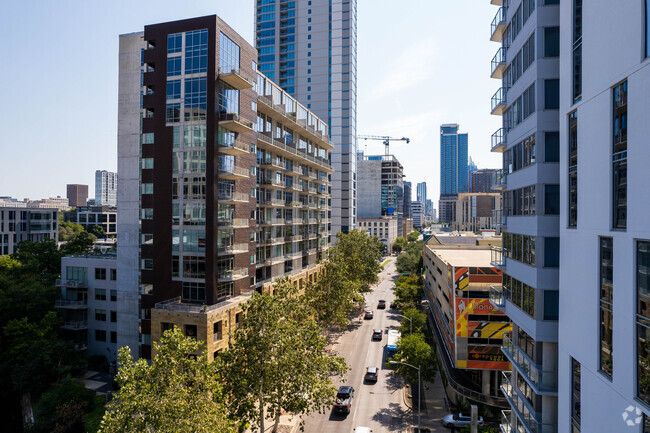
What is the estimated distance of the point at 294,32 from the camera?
411ft

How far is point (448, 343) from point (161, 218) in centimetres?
4103

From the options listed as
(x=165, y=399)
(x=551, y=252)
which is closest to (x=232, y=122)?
(x=165, y=399)

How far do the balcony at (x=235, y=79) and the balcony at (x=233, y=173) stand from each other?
1030 cm

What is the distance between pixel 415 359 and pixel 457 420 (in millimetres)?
7276

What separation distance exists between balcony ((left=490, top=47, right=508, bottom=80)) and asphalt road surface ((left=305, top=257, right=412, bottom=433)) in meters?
33.8

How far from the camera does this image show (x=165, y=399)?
19891 mm

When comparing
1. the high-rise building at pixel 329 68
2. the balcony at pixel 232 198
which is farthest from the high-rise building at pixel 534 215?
the high-rise building at pixel 329 68

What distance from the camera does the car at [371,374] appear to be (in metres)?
48.7

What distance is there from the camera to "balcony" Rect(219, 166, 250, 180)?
44281 mm

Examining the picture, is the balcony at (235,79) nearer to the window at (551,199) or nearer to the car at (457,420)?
the window at (551,199)

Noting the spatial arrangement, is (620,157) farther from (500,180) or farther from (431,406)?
(431,406)

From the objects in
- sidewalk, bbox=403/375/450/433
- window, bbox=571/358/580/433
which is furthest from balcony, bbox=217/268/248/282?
window, bbox=571/358/580/433

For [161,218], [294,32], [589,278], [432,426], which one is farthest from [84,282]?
[294,32]

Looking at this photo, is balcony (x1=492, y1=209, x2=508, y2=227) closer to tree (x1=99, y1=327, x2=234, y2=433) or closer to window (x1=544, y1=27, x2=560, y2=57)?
window (x1=544, y1=27, x2=560, y2=57)
